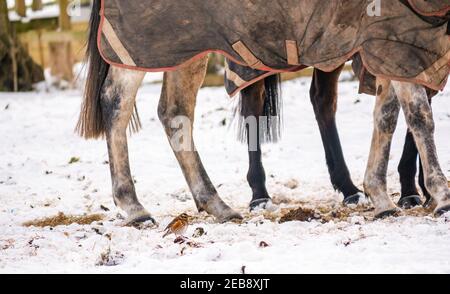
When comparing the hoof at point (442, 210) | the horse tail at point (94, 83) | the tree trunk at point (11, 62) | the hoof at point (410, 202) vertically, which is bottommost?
the tree trunk at point (11, 62)

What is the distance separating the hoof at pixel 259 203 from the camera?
6.50 meters

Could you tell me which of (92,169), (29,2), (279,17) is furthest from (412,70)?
(29,2)

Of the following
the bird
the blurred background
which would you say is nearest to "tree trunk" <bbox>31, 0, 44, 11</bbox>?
the blurred background

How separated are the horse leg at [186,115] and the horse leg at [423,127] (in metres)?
1.31

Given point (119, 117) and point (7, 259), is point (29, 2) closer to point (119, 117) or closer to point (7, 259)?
point (119, 117)

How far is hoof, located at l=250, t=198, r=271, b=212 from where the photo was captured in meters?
6.50

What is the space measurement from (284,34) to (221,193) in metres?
1.89

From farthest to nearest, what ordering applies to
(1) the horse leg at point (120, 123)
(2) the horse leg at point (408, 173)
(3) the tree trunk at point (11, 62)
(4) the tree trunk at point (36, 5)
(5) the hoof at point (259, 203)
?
(4) the tree trunk at point (36, 5) < (3) the tree trunk at point (11, 62) < (5) the hoof at point (259, 203) < (2) the horse leg at point (408, 173) < (1) the horse leg at point (120, 123)

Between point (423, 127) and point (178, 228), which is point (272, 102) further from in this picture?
point (178, 228)

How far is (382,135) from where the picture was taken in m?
5.65

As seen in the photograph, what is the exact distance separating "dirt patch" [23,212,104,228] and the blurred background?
7973 mm

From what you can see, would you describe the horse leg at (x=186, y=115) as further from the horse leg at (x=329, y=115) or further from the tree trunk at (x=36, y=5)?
the tree trunk at (x=36, y=5)

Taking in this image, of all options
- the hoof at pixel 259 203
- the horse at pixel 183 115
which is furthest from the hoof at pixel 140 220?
the hoof at pixel 259 203

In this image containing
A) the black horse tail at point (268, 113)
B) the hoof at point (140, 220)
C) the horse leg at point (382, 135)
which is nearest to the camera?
the horse leg at point (382, 135)
